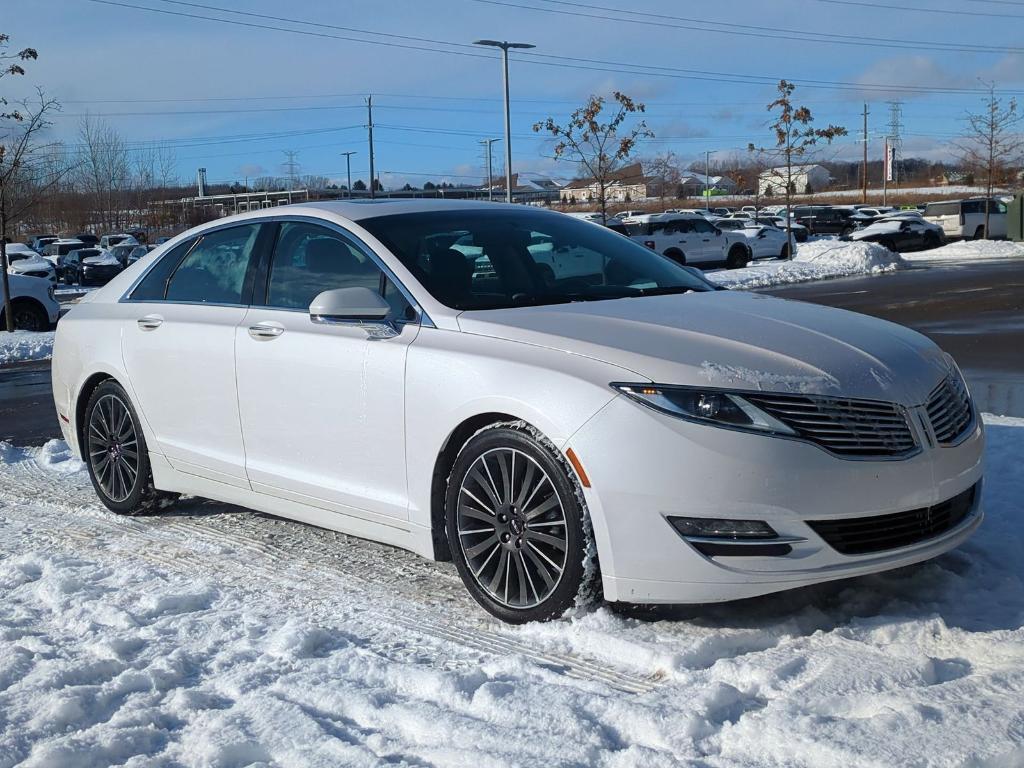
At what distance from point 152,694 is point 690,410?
1933 millimetres

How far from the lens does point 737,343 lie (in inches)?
157

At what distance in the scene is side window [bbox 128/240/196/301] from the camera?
6.02 meters

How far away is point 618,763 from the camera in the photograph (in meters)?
3.02

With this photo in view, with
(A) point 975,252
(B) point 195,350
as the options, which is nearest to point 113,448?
(B) point 195,350

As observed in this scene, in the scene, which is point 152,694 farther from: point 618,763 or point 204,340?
point 204,340

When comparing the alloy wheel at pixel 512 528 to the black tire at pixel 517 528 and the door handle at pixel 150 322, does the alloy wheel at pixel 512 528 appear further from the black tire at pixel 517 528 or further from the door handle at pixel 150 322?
the door handle at pixel 150 322

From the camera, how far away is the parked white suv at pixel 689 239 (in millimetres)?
31453

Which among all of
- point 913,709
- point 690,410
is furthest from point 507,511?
point 913,709

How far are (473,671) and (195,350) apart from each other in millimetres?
2472

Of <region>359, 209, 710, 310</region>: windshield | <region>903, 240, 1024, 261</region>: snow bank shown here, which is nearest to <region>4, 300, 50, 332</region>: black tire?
<region>359, 209, 710, 310</region>: windshield

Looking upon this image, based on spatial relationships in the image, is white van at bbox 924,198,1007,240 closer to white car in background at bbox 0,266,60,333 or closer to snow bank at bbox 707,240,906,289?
snow bank at bbox 707,240,906,289

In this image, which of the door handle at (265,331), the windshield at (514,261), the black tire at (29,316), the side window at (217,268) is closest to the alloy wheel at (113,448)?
the side window at (217,268)

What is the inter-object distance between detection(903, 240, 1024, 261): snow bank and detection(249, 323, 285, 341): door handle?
107 ft

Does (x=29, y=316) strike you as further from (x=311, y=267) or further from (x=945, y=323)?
(x=311, y=267)
